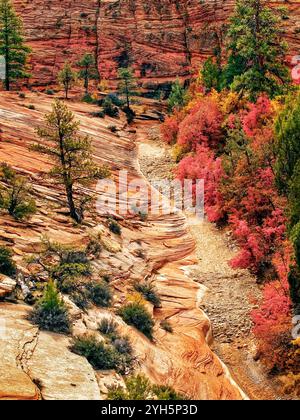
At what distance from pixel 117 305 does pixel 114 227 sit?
28.2ft

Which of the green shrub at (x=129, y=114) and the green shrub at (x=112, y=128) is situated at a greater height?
the green shrub at (x=129, y=114)

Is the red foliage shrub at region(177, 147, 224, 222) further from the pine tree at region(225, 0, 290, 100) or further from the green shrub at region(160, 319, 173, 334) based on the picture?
the green shrub at region(160, 319, 173, 334)

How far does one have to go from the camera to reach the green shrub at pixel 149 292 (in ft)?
78.8

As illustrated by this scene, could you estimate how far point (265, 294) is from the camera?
1009 inches

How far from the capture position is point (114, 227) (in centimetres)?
2977

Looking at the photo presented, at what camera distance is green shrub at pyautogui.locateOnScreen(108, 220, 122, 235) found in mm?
29597

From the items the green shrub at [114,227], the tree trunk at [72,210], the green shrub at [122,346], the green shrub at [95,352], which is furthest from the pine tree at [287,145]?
the green shrub at [95,352]

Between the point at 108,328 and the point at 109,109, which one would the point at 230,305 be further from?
the point at 109,109

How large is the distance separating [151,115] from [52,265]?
151ft

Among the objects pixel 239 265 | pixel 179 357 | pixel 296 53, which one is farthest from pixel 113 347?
pixel 296 53

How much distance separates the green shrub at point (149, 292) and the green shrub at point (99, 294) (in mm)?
2954

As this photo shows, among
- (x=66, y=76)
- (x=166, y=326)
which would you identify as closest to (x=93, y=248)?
(x=166, y=326)

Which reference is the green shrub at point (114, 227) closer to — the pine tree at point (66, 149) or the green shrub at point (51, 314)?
the pine tree at point (66, 149)
